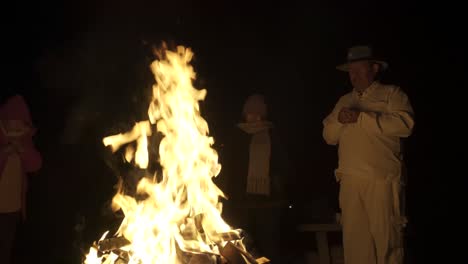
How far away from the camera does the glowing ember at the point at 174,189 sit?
4.46m

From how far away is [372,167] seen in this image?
15.3 ft

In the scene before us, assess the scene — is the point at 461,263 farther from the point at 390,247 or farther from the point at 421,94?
the point at 390,247

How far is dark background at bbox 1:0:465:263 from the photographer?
729 cm

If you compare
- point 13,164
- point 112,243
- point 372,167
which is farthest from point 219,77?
point 112,243

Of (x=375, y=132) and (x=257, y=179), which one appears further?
(x=257, y=179)

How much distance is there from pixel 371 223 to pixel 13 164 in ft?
13.3

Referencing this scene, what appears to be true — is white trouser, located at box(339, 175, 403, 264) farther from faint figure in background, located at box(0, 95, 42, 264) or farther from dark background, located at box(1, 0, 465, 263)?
faint figure in background, located at box(0, 95, 42, 264)

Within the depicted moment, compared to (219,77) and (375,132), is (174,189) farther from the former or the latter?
(219,77)

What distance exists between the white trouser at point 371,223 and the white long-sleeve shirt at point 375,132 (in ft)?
0.38

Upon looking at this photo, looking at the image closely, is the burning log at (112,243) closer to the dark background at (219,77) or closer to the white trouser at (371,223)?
the white trouser at (371,223)

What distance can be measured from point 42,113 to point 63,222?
1.64 metres

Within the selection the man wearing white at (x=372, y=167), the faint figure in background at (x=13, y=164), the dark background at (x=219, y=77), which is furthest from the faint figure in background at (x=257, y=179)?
the faint figure in background at (x=13, y=164)

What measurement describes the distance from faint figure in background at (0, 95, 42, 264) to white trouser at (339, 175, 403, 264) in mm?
3707

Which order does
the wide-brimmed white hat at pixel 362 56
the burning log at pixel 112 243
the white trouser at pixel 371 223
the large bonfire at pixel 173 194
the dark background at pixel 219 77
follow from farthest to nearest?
the dark background at pixel 219 77
the wide-brimmed white hat at pixel 362 56
the white trouser at pixel 371 223
the large bonfire at pixel 173 194
the burning log at pixel 112 243
